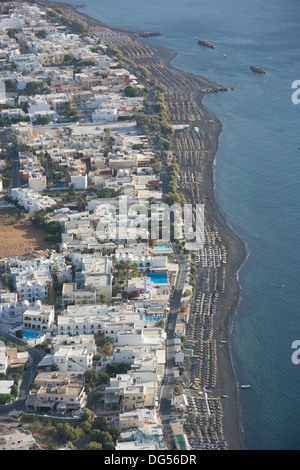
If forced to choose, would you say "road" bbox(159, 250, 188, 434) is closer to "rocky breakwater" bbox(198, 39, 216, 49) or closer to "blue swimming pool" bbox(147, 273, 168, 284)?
"blue swimming pool" bbox(147, 273, 168, 284)

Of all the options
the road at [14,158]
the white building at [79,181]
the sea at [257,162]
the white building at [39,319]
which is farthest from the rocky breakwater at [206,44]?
the white building at [39,319]

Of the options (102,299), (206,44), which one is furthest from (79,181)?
(206,44)

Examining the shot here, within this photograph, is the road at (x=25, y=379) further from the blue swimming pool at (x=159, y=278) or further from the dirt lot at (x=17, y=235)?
the dirt lot at (x=17, y=235)

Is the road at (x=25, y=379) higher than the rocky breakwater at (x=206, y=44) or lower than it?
lower

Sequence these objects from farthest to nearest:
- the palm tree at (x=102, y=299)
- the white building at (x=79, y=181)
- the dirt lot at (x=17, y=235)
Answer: the white building at (x=79, y=181) → the dirt lot at (x=17, y=235) → the palm tree at (x=102, y=299)

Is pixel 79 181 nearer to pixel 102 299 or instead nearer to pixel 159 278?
pixel 159 278
